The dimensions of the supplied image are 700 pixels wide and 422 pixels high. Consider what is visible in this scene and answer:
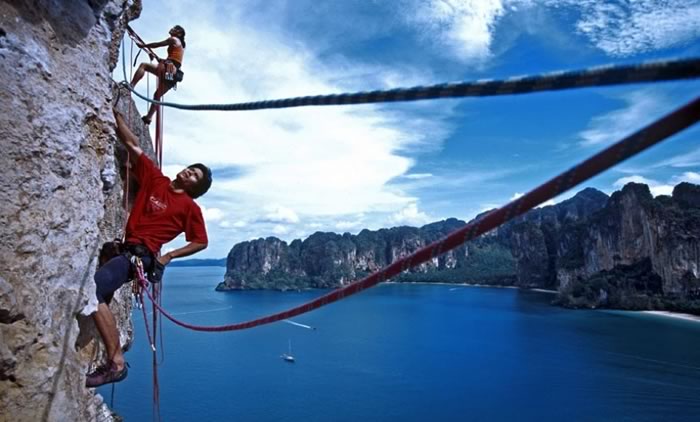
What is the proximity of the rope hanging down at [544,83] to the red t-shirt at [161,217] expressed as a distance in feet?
6.89

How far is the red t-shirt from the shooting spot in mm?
3260

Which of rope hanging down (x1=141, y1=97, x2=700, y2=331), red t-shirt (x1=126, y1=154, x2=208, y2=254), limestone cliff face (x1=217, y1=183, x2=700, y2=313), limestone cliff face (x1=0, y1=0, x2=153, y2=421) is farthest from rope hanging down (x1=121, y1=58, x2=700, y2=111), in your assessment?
limestone cliff face (x1=217, y1=183, x2=700, y2=313)

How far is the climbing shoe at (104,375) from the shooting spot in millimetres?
2840

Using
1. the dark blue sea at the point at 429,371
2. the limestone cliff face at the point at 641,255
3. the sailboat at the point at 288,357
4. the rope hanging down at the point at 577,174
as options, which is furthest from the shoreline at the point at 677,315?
the rope hanging down at the point at 577,174

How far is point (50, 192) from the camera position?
7.48 ft

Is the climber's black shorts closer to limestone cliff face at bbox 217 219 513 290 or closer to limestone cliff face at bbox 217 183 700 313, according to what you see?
limestone cliff face at bbox 217 183 700 313

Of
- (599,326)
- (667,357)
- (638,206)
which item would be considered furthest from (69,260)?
(638,206)

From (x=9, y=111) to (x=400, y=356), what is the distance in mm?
48945

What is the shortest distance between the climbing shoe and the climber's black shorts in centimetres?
44

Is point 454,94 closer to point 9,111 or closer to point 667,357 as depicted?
point 9,111

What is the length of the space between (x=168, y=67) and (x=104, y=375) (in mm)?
3451

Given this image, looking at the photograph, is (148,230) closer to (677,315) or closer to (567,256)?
(677,315)

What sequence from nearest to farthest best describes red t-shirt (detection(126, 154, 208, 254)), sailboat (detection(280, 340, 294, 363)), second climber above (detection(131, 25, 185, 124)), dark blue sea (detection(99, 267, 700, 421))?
red t-shirt (detection(126, 154, 208, 254)) < second climber above (detection(131, 25, 185, 124)) < dark blue sea (detection(99, 267, 700, 421)) < sailboat (detection(280, 340, 294, 363))

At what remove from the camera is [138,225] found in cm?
329
